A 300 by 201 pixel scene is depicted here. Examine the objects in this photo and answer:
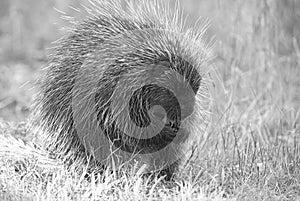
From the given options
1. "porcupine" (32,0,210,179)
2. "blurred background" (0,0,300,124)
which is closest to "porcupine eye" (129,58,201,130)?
"porcupine" (32,0,210,179)

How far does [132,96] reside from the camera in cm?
388

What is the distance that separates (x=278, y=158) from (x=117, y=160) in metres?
1.28

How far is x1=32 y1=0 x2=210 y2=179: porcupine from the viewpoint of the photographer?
3875 mm

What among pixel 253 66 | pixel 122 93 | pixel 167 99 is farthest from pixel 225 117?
pixel 122 93

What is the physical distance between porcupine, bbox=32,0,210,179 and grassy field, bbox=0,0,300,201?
0.66 ft

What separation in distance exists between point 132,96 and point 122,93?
7 centimetres

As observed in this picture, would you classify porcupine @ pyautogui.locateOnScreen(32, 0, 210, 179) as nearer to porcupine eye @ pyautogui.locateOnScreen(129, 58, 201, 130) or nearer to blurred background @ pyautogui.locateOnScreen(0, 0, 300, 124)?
porcupine eye @ pyautogui.locateOnScreen(129, 58, 201, 130)

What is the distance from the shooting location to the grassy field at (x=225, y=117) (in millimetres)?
3709

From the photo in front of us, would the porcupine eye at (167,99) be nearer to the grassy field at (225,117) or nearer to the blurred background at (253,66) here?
the grassy field at (225,117)

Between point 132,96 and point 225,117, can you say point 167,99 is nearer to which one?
point 132,96

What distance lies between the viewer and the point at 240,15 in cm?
635

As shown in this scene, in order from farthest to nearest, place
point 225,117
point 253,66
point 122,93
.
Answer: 1. point 253,66
2. point 225,117
3. point 122,93

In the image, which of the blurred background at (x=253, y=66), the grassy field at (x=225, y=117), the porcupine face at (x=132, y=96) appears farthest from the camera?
the blurred background at (x=253, y=66)

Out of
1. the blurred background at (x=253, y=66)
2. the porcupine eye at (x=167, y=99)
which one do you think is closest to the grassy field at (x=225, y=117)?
the blurred background at (x=253, y=66)
